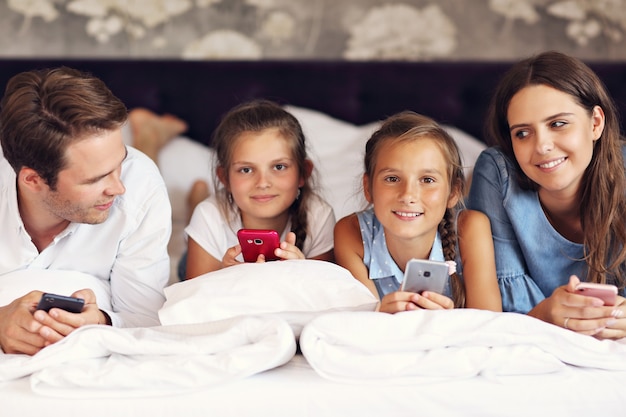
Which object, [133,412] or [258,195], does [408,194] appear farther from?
[133,412]

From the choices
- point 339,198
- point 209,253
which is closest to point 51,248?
point 209,253

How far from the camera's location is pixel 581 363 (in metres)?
1.29

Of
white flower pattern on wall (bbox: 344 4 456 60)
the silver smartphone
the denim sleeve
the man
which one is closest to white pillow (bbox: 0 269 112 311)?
the man

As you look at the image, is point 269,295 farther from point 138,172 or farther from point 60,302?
point 138,172

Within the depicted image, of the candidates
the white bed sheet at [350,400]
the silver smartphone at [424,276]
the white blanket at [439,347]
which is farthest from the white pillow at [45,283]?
the silver smartphone at [424,276]

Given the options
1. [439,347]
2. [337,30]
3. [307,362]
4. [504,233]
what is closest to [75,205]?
[307,362]

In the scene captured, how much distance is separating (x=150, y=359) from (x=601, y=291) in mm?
854

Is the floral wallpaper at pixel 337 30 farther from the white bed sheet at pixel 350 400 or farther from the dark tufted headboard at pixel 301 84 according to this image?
the white bed sheet at pixel 350 400

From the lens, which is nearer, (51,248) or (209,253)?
(51,248)

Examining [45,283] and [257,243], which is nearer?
[45,283]

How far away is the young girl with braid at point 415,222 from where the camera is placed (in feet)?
5.44

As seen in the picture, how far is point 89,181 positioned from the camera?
153 centimetres

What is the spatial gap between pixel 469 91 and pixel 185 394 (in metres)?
2.01

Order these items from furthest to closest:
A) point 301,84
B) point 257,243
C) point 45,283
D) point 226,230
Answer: point 301,84 → point 226,230 → point 257,243 → point 45,283
